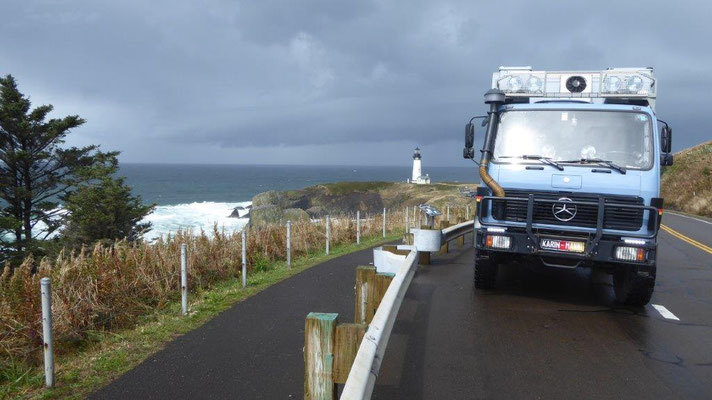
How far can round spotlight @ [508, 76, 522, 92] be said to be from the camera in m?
9.05

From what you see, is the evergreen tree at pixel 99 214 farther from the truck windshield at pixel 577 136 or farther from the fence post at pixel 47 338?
the fence post at pixel 47 338

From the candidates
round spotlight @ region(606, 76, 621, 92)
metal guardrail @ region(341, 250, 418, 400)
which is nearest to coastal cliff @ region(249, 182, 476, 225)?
round spotlight @ region(606, 76, 621, 92)

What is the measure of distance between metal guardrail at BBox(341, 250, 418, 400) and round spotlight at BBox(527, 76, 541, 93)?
4798 millimetres

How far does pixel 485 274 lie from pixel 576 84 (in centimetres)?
349

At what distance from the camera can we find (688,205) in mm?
37750

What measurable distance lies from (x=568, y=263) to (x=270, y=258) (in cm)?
784

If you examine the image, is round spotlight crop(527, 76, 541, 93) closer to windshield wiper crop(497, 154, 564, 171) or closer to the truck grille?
windshield wiper crop(497, 154, 564, 171)


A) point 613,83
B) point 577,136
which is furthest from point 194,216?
point 577,136

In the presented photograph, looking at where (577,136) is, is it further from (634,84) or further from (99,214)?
(99,214)

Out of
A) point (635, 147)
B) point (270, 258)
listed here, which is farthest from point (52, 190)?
point (635, 147)

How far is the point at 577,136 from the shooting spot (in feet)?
25.9

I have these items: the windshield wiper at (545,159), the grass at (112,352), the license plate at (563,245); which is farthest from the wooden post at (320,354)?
the windshield wiper at (545,159)

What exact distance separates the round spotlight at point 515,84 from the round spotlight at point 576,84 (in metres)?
0.78

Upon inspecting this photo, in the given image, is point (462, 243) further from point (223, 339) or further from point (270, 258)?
point (223, 339)
